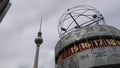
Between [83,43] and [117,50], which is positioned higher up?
[83,43]

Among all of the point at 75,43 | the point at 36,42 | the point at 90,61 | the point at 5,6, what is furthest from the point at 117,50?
the point at 36,42

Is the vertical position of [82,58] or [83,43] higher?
[83,43]

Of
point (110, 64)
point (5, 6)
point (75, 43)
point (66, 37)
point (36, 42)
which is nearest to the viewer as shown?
point (5, 6)

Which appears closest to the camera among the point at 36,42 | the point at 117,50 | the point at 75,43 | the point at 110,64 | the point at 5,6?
the point at 5,6

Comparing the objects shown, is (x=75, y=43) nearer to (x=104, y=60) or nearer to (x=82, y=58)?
(x=82, y=58)

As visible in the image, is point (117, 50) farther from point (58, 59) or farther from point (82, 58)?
point (58, 59)

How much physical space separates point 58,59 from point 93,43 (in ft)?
19.5

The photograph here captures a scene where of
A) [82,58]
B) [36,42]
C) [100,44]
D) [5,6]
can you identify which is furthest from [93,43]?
[36,42]

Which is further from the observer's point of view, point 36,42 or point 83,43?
point 36,42

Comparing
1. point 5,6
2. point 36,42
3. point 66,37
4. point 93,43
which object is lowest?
point 5,6

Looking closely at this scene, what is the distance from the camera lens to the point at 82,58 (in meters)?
A: 22.6

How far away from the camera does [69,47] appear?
24734 mm

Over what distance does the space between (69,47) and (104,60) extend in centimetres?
514

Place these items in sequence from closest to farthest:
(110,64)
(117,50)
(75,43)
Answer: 1. (110,64)
2. (117,50)
3. (75,43)
